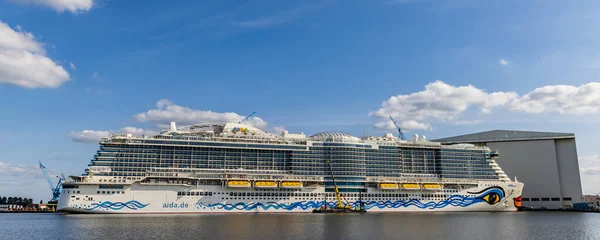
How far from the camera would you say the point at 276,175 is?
83062mm

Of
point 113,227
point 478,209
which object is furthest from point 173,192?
point 478,209

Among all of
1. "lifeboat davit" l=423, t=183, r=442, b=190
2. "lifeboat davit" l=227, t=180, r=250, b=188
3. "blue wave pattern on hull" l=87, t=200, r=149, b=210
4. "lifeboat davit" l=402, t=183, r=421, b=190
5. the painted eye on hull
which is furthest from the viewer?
the painted eye on hull

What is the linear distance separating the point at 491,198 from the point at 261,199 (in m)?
48.7

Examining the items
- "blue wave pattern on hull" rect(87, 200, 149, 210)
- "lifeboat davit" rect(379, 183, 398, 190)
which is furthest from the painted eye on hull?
"blue wave pattern on hull" rect(87, 200, 149, 210)

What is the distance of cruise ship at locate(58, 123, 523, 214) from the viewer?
7394 cm

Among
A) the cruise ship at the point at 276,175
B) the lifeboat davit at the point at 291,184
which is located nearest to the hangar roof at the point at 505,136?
the cruise ship at the point at 276,175

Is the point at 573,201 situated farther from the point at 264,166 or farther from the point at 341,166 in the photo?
the point at 264,166

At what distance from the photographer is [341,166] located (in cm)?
8906

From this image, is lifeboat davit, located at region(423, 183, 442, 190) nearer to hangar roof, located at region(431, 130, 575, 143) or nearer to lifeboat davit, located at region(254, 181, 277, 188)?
lifeboat davit, located at region(254, 181, 277, 188)

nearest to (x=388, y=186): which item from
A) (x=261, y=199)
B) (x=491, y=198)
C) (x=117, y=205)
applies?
(x=491, y=198)

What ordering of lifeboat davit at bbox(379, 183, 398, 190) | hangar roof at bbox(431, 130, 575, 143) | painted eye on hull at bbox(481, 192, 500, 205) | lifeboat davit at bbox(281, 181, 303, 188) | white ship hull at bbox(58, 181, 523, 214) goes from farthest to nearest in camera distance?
hangar roof at bbox(431, 130, 575, 143)
painted eye on hull at bbox(481, 192, 500, 205)
lifeboat davit at bbox(379, 183, 398, 190)
lifeboat davit at bbox(281, 181, 303, 188)
white ship hull at bbox(58, 181, 523, 214)

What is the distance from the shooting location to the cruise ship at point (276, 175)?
243 feet

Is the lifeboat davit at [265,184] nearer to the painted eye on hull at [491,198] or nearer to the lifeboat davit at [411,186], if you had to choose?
the lifeboat davit at [411,186]

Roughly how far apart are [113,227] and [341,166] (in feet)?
160
